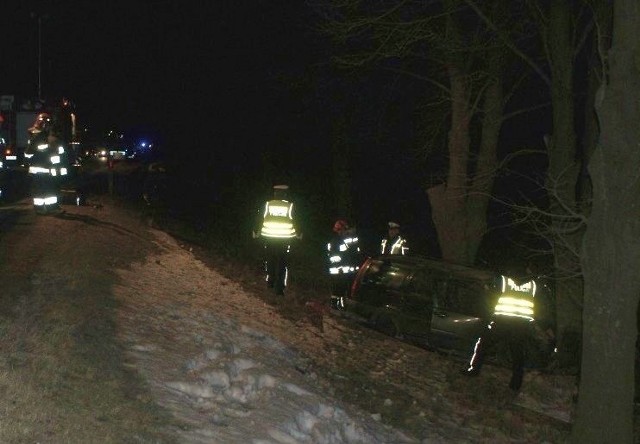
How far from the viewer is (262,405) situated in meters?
8.04

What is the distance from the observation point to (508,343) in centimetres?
1277

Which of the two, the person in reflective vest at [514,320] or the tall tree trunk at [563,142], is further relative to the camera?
the tall tree trunk at [563,142]

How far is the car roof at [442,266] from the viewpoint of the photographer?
43.9 ft

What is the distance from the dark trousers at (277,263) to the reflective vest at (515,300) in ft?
12.1

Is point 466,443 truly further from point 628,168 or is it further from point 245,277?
point 245,277

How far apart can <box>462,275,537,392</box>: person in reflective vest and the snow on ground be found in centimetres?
323

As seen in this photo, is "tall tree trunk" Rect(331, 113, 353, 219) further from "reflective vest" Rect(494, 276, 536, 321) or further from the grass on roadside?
the grass on roadside

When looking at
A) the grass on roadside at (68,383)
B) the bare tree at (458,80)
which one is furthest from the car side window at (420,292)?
the grass on roadside at (68,383)

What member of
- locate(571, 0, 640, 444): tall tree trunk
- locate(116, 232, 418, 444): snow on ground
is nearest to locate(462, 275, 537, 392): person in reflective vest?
locate(116, 232, 418, 444): snow on ground

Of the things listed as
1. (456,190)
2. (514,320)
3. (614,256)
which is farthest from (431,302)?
(614,256)

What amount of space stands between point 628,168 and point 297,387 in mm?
3907

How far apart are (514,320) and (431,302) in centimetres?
146

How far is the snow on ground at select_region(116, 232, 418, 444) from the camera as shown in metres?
7.38

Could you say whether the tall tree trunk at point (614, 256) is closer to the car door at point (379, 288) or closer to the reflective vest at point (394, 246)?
the car door at point (379, 288)
